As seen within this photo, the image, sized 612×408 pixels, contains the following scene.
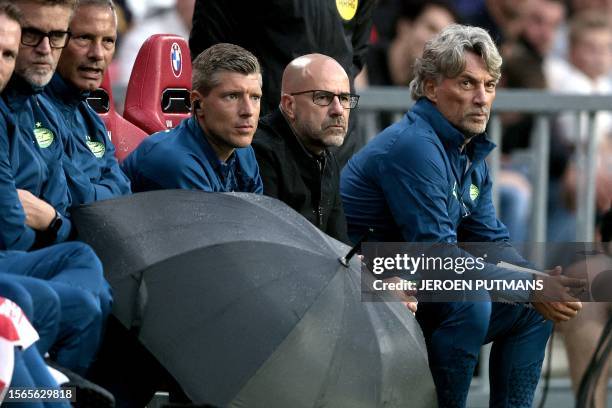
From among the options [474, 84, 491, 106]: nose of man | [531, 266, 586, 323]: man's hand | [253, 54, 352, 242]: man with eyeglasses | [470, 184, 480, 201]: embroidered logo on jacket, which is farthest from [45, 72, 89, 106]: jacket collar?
[531, 266, 586, 323]: man's hand

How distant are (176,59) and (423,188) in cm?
121

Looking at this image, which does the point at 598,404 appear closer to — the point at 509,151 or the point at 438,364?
the point at 438,364

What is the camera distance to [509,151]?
8430 mm

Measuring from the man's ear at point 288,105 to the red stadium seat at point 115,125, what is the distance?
58 cm

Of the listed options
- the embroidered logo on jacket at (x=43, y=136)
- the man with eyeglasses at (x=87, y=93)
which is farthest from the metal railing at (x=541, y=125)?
A: the embroidered logo on jacket at (x=43, y=136)

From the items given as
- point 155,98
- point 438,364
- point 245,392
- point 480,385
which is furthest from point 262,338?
point 480,385

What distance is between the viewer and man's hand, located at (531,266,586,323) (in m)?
5.72

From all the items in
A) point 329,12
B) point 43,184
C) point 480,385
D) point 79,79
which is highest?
point 329,12

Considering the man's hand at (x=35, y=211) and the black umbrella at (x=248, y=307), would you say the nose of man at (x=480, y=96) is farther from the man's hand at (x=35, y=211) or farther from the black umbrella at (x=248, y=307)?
the man's hand at (x=35, y=211)

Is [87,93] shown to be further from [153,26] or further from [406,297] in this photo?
[153,26]

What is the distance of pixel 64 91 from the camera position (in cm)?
536

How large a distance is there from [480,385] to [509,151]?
131cm

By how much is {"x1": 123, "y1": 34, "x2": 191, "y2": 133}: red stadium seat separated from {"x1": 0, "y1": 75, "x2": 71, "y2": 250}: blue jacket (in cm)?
122

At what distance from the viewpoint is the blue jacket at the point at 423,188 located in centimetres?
591
